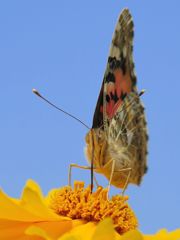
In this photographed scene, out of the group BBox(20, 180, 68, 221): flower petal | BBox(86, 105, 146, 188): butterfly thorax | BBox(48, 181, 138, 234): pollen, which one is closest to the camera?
BBox(20, 180, 68, 221): flower petal

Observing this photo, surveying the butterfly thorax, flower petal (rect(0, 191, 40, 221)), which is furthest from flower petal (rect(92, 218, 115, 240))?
the butterfly thorax

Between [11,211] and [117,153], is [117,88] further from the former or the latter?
[11,211]

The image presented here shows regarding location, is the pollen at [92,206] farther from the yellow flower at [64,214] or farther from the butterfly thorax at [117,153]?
the butterfly thorax at [117,153]

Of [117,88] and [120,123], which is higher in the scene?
[117,88]

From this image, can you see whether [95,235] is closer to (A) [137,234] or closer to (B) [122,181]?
(A) [137,234]

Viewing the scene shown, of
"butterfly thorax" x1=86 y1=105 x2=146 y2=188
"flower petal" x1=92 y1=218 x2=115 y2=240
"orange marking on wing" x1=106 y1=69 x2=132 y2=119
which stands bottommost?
"flower petal" x1=92 y1=218 x2=115 y2=240

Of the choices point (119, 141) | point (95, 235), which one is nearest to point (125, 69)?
point (119, 141)

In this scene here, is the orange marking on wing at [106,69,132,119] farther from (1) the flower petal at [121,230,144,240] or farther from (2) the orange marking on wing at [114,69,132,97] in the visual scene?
(1) the flower petal at [121,230,144,240]

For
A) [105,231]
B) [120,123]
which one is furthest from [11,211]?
[120,123]

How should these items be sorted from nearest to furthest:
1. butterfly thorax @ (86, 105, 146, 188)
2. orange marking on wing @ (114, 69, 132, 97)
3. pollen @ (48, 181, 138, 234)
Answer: pollen @ (48, 181, 138, 234) → butterfly thorax @ (86, 105, 146, 188) → orange marking on wing @ (114, 69, 132, 97)
